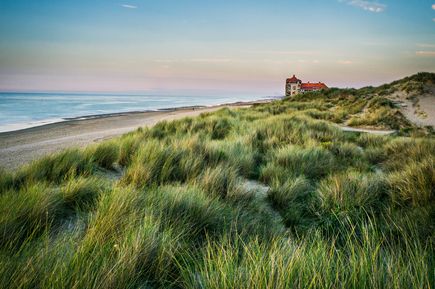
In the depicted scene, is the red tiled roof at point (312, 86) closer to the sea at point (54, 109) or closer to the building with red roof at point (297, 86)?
the building with red roof at point (297, 86)

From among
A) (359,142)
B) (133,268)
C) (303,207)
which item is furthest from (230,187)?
(359,142)

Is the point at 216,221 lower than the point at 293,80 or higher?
lower

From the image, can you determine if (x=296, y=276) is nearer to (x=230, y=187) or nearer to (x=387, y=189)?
(x=230, y=187)

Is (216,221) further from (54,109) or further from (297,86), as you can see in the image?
(297,86)

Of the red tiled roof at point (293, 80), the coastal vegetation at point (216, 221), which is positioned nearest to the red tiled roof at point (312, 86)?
the red tiled roof at point (293, 80)

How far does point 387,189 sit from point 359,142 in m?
4.00

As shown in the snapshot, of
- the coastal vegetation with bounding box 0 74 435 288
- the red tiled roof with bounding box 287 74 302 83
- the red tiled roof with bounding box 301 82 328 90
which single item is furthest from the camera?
the red tiled roof with bounding box 287 74 302 83

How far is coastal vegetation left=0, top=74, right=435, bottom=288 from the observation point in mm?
1236

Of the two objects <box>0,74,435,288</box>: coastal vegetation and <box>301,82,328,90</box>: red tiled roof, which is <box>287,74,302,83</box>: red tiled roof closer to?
<box>301,82,328,90</box>: red tiled roof

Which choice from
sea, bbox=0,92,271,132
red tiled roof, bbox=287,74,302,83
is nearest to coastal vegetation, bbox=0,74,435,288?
sea, bbox=0,92,271,132

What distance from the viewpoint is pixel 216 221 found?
7.11ft

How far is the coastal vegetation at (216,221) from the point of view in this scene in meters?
1.24

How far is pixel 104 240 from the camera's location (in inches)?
62.8

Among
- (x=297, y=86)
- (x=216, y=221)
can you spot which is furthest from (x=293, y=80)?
(x=216, y=221)
